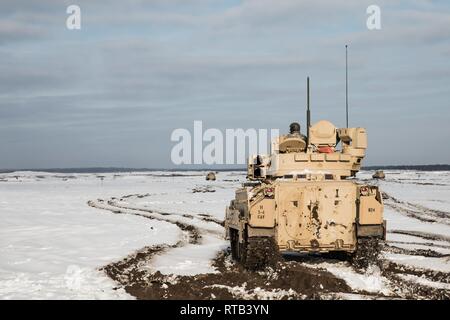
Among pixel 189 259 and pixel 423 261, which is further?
pixel 189 259

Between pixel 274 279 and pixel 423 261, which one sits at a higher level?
pixel 274 279

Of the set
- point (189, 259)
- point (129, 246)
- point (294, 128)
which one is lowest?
point (129, 246)

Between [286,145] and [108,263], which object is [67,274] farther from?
[286,145]

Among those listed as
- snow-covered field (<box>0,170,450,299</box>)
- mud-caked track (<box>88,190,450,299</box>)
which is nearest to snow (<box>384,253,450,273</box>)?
snow-covered field (<box>0,170,450,299</box>)

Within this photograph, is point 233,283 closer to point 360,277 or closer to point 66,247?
point 360,277

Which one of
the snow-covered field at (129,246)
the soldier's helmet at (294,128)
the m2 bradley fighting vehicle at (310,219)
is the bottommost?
the snow-covered field at (129,246)

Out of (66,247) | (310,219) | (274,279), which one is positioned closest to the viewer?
(274,279)

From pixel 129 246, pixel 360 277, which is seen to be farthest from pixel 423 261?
pixel 129 246

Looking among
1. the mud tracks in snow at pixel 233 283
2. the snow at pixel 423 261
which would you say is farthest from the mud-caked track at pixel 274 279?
the snow at pixel 423 261

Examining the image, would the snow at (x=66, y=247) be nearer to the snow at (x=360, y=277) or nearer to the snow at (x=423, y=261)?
the snow at (x=360, y=277)

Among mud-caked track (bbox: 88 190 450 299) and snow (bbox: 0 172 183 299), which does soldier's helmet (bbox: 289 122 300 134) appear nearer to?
mud-caked track (bbox: 88 190 450 299)

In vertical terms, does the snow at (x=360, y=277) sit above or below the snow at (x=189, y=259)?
above

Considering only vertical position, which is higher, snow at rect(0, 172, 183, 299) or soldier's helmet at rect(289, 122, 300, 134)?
soldier's helmet at rect(289, 122, 300, 134)

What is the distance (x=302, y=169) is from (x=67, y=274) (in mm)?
5312
